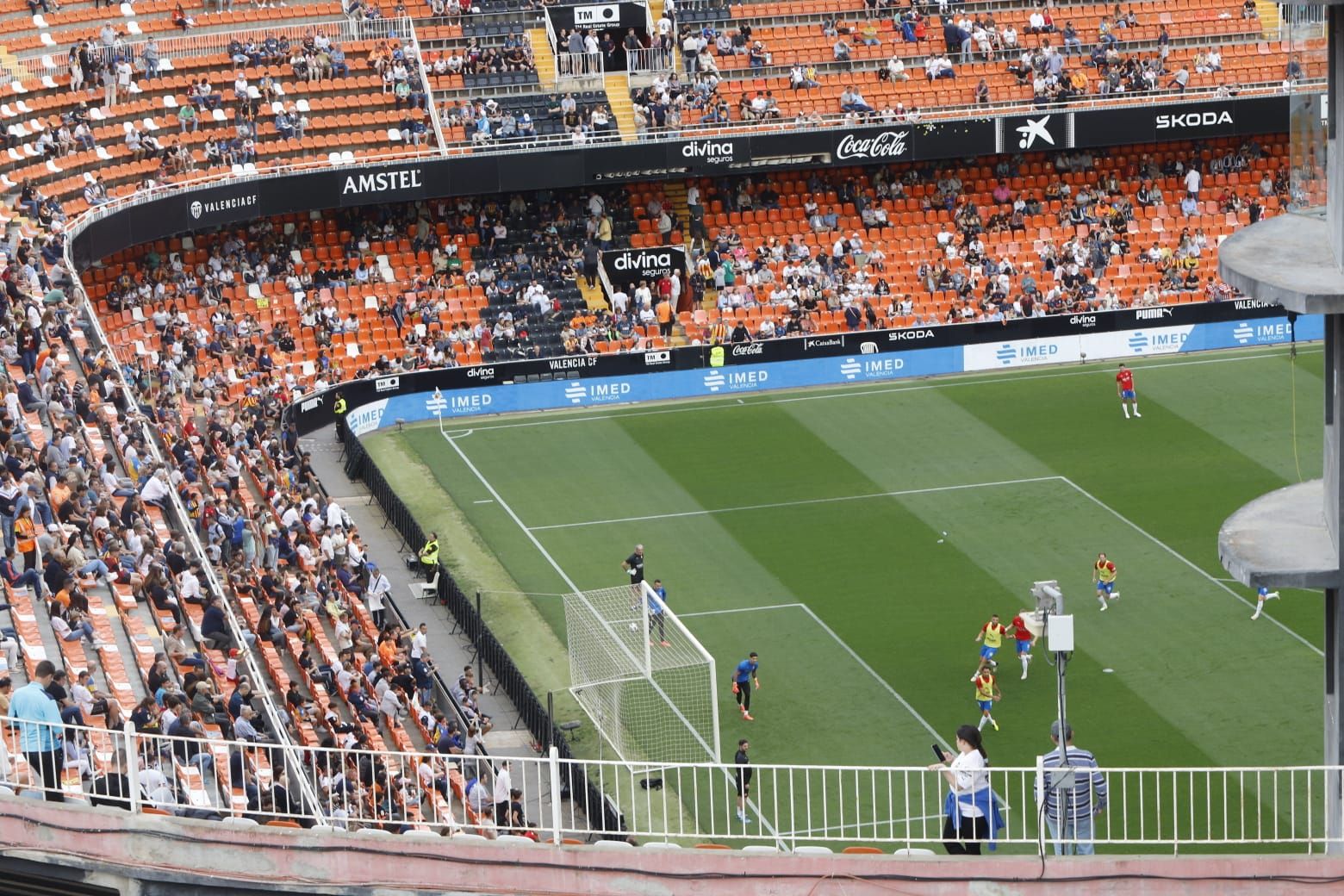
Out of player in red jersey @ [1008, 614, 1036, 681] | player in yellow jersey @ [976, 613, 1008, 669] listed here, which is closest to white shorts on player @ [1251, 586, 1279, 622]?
player in red jersey @ [1008, 614, 1036, 681]

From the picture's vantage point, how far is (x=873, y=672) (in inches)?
1384

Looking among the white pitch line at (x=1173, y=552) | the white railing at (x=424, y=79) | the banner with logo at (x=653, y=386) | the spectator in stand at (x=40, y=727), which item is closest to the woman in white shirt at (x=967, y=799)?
the spectator in stand at (x=40, y=727)

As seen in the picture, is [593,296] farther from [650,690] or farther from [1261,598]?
[650,690]

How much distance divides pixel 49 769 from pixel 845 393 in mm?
34605

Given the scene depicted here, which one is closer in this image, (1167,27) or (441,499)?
(441,499)

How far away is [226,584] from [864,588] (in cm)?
1188

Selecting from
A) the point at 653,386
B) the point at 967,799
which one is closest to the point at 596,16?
the point at 653,386

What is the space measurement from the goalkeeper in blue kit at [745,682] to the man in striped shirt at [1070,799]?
1093 centimetres

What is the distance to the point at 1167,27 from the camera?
2442 inches

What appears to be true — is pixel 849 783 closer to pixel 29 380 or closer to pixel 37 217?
pixel 29 380

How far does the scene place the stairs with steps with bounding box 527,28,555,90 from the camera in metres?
58.0

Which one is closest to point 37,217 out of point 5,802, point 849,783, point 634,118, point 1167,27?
point 634,118

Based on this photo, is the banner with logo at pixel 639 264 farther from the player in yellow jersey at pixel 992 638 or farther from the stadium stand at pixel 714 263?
the player in yellow jersey at pixel 992 638

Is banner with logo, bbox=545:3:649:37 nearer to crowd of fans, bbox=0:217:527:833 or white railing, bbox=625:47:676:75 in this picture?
white railing, bbox=625:47:676:75
